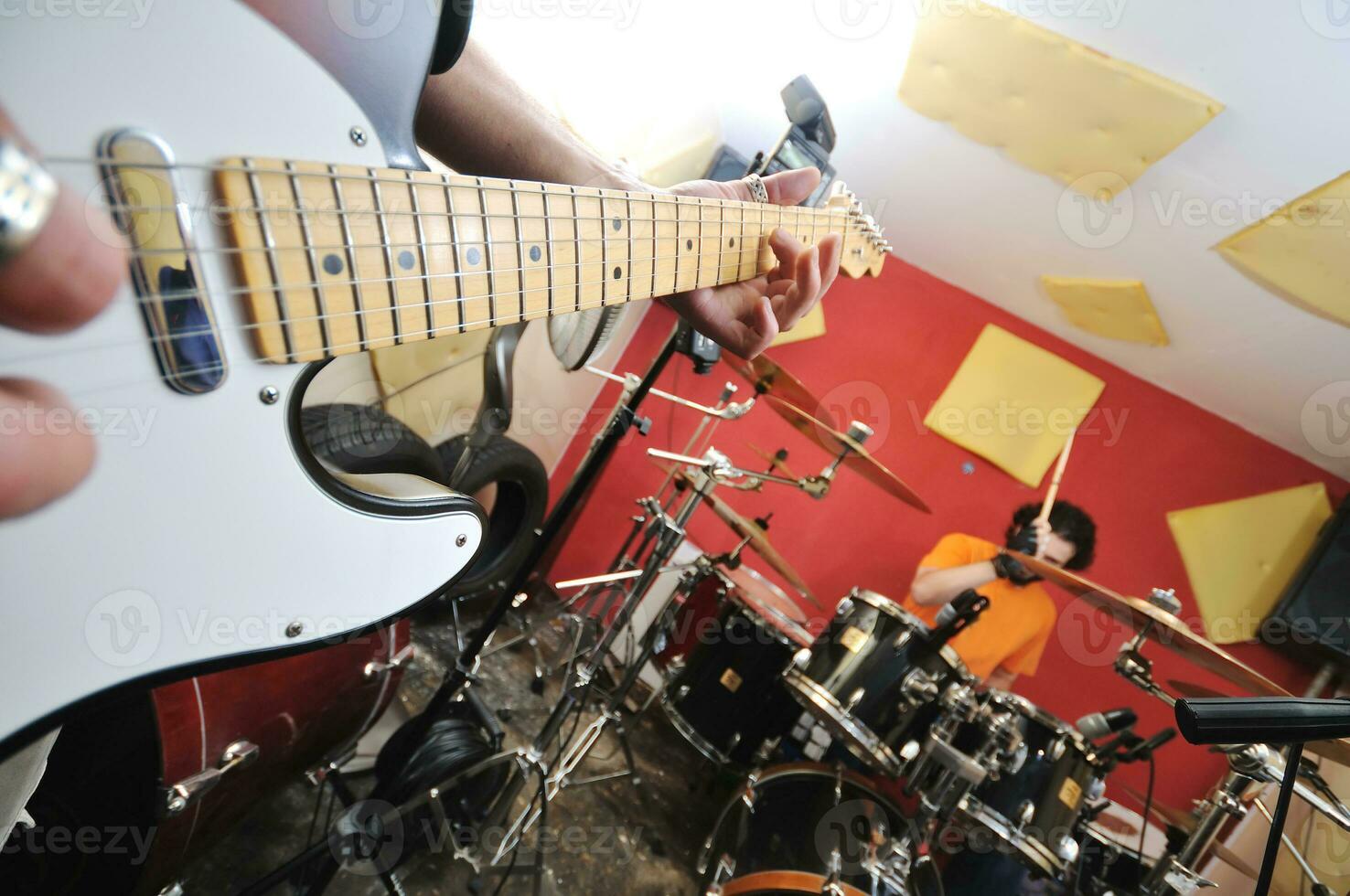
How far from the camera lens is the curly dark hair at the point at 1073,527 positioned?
8.29 feet

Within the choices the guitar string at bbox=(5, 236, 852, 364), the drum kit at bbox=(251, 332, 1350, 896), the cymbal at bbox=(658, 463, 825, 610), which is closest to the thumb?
the drum kit at bbox=(251, 332, 1350, 896)

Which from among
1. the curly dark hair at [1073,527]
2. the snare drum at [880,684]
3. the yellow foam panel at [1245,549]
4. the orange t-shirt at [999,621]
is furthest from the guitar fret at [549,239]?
→ the yellow foam panel at [1245,549]

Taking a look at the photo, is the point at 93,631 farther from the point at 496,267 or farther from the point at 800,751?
the point at 800,751

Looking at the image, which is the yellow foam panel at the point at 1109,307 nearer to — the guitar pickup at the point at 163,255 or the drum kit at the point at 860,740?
the drum kit at the point at 860,740

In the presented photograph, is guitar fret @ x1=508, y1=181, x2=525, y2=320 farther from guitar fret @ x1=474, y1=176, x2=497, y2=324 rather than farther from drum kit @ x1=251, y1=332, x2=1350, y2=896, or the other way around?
drum kit @ x1=251, y1=332, x2=1350, y2=896

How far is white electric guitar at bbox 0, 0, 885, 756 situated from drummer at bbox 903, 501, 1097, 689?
2.34 m

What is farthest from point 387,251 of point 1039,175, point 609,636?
point 1039,175

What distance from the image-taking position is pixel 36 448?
0.36 meters

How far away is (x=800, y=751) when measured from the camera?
2.20m

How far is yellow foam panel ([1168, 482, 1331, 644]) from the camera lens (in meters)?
2.42

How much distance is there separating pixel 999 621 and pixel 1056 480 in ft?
2.11

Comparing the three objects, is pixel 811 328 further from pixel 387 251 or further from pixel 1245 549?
pixel 387 251

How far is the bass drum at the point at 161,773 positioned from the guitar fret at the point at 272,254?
0.49 meters

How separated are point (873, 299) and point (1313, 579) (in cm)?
188
